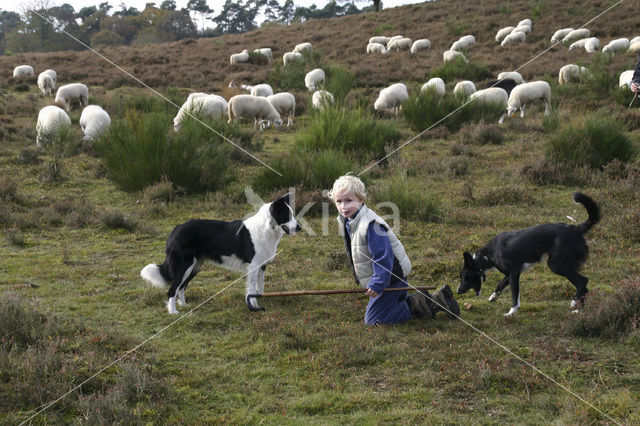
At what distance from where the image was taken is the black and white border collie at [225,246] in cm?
510

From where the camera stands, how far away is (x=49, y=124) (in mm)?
13625

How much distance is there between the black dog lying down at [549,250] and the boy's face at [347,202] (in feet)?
3.95

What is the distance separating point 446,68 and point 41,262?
64.2 feet

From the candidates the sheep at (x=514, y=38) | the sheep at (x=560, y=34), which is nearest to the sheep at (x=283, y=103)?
the sheep at (x=514, y=38)

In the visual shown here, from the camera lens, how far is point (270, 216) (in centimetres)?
515

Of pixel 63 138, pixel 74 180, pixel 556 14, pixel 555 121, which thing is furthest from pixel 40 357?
pixel 556 14

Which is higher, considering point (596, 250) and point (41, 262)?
point (41, 262)

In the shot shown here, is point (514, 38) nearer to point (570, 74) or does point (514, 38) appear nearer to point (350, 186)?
point (570, 74)

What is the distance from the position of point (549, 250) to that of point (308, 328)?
83.1 inches

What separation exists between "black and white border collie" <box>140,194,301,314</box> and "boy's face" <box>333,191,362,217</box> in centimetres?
55

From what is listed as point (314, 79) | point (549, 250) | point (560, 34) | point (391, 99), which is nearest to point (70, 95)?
point (314, 79)

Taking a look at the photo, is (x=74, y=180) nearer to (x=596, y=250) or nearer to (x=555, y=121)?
(x=596, y=250)

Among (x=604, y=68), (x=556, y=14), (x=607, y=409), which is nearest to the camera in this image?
(x=607, y=409)

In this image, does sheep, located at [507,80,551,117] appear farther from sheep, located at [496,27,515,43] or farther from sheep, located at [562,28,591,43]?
sheep, located at [496,27,515,43]
